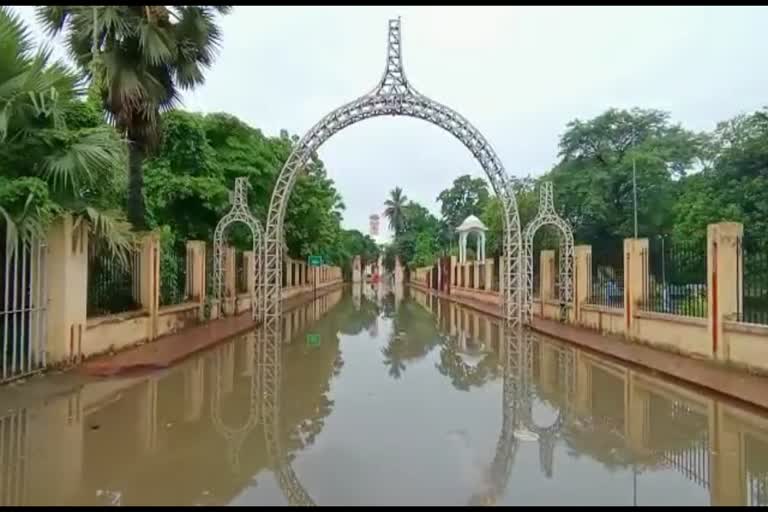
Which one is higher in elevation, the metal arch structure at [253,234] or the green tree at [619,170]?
the green tree at [619,170]

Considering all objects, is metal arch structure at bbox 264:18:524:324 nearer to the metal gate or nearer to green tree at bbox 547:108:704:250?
the metal gate

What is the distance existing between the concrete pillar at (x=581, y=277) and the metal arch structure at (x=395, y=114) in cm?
165

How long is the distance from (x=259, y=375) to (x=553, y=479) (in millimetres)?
6711

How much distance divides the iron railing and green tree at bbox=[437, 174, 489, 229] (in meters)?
62.2

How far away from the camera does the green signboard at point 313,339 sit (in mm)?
15816

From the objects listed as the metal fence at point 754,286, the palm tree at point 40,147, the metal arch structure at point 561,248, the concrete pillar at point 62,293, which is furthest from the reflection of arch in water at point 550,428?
the metal arch structure at point 561,248

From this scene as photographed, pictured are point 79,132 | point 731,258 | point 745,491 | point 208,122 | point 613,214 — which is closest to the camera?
point 745,491

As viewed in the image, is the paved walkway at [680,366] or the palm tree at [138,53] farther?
the palm tree at [138,53]

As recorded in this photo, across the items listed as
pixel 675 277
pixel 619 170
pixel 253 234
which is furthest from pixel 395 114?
pixel 619 170

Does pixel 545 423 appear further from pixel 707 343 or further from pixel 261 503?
pixel 707 343

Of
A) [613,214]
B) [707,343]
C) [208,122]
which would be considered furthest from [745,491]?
[613,214]

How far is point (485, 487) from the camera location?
515 centimetres

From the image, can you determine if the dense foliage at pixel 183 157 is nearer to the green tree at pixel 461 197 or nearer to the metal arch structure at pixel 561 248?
the metal arch structure at pixel 561 248

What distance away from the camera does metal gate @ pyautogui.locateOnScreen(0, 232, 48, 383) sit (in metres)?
9.23
